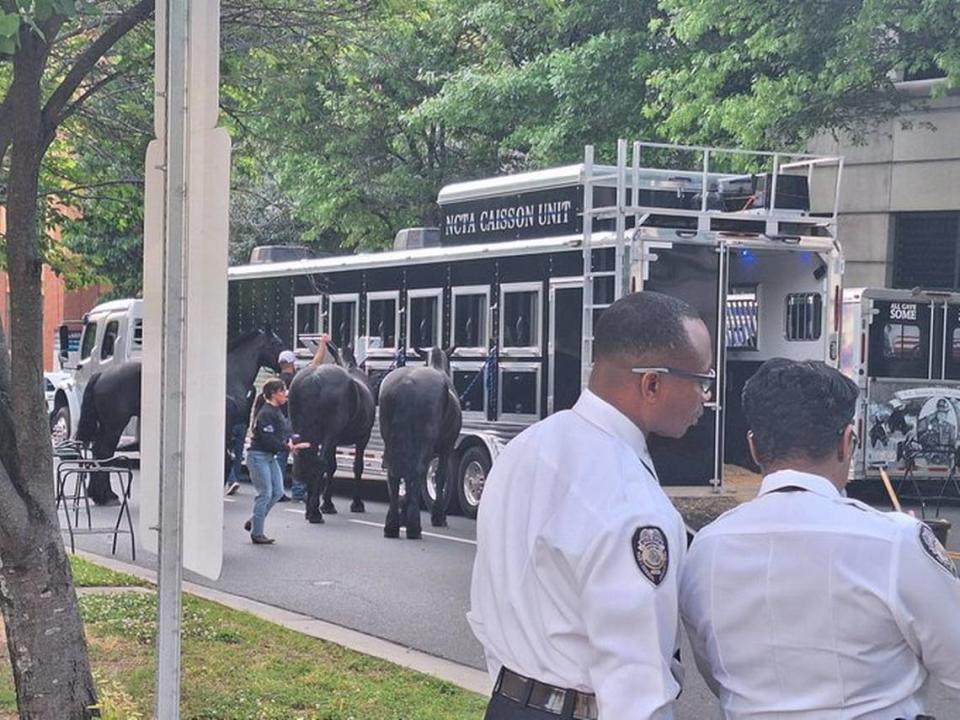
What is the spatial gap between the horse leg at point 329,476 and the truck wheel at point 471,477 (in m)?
1.49

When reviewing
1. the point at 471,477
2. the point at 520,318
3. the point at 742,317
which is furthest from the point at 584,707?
the point at 471,477

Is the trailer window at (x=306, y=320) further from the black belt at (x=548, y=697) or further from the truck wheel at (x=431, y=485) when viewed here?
the black belt at (x=548, y=697)

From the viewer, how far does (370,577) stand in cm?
1233

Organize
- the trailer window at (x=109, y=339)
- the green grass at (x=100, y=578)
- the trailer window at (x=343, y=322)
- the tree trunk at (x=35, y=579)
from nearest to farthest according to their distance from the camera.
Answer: the tree trunk at (x=35, y=579)
the green grass at (x=100, y=578)
the trailer window at (x=343, y=322)
the trailer window at (x=109, y=339)

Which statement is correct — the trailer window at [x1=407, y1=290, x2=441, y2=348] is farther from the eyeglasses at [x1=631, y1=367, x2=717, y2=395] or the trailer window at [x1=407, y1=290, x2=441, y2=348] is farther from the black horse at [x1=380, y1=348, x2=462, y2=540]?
the eyeglasses at [x1=631, y1=367, x2=717, y2=395]

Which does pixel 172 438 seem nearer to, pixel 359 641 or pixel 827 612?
pixel 827 612

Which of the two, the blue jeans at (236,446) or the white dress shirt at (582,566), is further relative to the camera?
the blue jeans at (236,446)

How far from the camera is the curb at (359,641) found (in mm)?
8406

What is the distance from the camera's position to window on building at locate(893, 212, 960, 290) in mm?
23719

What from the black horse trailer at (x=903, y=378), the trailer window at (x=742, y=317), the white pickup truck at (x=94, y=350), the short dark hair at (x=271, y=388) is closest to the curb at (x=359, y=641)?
the short dark hair at (x=271, y=388)

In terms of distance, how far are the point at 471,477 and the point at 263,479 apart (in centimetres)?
351

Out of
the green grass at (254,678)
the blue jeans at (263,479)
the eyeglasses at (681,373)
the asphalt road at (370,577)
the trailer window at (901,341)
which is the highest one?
the eyeglasses at (681,373)

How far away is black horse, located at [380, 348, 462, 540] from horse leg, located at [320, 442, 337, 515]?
3.19ft

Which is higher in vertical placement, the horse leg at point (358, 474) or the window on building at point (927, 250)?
the window on building at point (927, 250)
